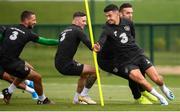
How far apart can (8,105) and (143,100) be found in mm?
2475

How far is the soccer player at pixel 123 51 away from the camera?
45.3ft

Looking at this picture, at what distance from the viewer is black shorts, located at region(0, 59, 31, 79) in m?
14.1

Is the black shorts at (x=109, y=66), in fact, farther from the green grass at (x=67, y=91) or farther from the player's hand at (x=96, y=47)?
the player's hand at (x=96, y=47)

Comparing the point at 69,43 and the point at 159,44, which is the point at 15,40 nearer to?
the point at 69,43

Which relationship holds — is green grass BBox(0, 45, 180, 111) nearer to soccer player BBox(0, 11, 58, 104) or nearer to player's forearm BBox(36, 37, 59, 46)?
soccer player BBox(0, 11, 58, 104)

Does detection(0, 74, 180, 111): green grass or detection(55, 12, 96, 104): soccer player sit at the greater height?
detection(55, 12, 96, 104): soccer player

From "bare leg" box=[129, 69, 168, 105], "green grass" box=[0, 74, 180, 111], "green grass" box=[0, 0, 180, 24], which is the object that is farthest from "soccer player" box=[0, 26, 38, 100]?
"green grass" box=[0, 0, 180, 24]

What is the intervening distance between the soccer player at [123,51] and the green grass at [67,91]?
0.56 meters

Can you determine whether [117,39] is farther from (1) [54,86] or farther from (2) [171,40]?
(2) [171,40]

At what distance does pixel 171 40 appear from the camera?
25.2m

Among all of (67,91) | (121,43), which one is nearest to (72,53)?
(121,43)

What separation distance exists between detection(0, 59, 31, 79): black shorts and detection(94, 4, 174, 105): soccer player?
1.40m

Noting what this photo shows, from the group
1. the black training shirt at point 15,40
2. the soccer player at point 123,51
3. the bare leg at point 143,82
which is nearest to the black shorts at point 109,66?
the soccer player at point 123,51

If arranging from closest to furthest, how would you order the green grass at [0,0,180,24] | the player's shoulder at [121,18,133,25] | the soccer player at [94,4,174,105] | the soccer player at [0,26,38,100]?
the soccer player at [94,4,174,105], the player's shoulder at [121,18,133,25], the soccer player at [0,26,38,100], the green grass at [0,0,180,24]
